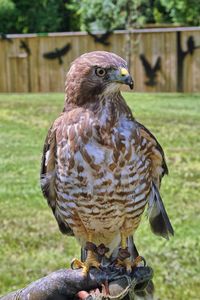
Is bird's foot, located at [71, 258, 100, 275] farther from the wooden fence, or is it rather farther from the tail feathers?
the wooden fence

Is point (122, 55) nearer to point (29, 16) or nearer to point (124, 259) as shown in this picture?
point (29, 16)

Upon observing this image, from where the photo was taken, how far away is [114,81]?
9.28ft

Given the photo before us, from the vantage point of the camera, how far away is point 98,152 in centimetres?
295

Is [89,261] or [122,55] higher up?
[89,261]

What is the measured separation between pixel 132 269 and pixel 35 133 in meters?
9.08

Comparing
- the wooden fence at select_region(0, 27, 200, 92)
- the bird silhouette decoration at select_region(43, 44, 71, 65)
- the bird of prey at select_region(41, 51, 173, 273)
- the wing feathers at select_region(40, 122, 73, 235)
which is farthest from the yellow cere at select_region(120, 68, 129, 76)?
the bird silhouette decoration at select_region(43, 44, 71, 65)

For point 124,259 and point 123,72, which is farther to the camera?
point 124,259

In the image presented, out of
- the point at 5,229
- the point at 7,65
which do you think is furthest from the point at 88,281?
the point at 7,65

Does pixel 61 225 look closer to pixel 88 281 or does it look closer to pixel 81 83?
pixel 88 281

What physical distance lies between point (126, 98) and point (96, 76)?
15156mm

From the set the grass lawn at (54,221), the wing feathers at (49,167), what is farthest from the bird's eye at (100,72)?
the grass lawn at (54,221)

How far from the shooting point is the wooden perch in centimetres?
279

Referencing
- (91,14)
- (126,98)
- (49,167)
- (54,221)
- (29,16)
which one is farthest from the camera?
(29,16)

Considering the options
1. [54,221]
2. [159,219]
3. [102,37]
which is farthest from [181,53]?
[159,219]
